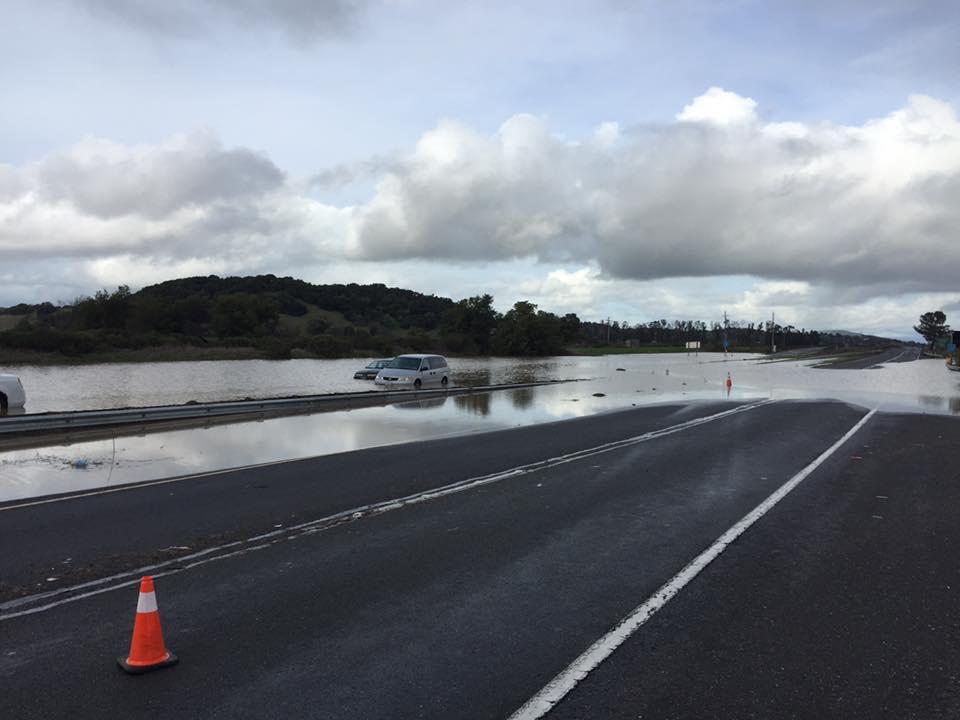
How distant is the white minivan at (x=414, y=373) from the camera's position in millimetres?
31016

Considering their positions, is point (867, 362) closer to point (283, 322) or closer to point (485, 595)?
point (485, 595)

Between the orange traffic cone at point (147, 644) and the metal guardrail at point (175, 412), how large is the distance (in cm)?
1265

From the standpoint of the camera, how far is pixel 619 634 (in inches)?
190

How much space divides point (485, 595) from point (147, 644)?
242 cm

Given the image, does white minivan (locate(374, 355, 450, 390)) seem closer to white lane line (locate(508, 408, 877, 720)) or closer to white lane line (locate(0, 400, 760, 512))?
white lane line (locate(0, 400, 760, 512))

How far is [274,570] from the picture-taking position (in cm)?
620

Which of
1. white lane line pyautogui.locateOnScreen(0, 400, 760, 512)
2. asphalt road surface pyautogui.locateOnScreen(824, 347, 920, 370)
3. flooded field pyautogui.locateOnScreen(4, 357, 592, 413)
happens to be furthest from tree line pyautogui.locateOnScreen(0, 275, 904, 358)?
white lane line pyautogui.locateOnScreen(0, 400, 760, 512)

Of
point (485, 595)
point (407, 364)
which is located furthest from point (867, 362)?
point (485, 595)

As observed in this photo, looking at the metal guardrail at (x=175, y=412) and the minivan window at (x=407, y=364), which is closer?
the metal guardrail at (x=175, y=412)

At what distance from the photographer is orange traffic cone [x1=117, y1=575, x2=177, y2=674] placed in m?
4.23

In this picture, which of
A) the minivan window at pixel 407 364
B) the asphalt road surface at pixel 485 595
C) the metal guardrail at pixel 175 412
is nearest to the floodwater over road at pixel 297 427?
the metal guardrail at pixel 175 412

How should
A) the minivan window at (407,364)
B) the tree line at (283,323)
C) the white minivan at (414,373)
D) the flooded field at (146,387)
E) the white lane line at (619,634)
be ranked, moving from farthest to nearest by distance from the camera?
1. the tree line at (283,323)
2. the minivan window at (407,364)
3. the flooded field at (146,387)
4. the white minivan at (414,373)
5. the white lane line at (619,634)

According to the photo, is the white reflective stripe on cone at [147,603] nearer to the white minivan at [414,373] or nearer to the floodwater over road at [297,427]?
the floodwater over road at [297,427]

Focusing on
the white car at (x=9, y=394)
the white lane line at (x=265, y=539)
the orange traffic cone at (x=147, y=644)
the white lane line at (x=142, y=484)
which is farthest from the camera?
the white car at (x=9, y=394)
